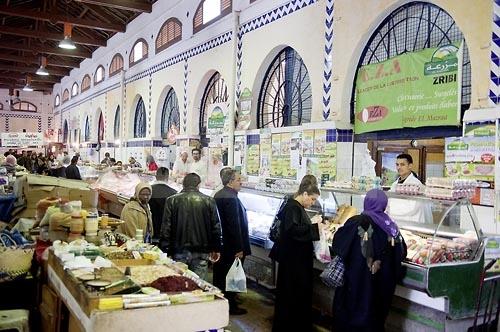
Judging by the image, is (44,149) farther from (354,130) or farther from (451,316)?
(451,316)

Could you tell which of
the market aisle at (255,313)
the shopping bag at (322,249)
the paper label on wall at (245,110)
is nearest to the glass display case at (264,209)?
the market aisle at (255,313)

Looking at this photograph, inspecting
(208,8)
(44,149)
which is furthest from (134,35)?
(44,149)

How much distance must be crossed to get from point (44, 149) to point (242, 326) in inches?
1247

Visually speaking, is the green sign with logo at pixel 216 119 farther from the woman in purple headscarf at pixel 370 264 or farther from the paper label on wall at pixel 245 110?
the woman in purple headscarf at pixel 370 264

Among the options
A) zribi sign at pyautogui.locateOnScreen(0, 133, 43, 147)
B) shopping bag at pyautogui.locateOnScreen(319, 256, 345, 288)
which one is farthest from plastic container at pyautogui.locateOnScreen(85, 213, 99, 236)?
zribi sign at pyautogui.locateOnScreen(0, 133, 43, 147)

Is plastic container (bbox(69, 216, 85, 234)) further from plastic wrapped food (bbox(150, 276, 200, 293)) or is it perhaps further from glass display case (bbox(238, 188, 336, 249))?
glass display case (bbox(238, 188, 336, 249))

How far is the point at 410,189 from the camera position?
4887mm

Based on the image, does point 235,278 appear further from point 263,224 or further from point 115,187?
point 115,187

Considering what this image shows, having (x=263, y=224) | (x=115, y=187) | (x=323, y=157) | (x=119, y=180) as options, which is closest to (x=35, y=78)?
(x=119, y=180)

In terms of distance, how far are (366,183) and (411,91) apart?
157cm

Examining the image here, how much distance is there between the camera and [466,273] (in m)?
4.28

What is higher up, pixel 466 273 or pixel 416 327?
pixel 466 273

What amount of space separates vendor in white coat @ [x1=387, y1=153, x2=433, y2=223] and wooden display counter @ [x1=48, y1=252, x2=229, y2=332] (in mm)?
2921

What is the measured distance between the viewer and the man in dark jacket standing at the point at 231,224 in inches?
231
